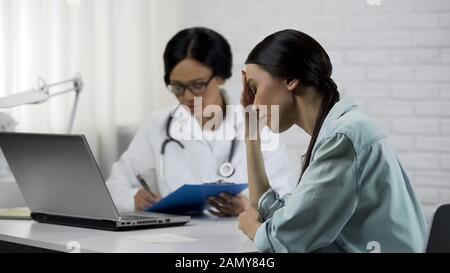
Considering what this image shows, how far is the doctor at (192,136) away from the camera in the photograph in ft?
6.14

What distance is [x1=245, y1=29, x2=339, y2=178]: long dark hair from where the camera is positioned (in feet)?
3.58

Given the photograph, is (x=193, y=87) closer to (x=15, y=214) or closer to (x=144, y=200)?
(x=144, y=200)

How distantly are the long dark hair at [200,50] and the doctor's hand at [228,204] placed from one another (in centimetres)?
48

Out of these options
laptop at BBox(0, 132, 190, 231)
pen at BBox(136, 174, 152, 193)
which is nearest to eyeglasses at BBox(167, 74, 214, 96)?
pen at BBox(136, 174, 152, 193)

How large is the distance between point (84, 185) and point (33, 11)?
0.77 m

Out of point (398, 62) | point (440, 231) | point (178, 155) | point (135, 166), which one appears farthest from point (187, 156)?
point (440, 231)

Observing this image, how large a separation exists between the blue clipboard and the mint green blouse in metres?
0.34

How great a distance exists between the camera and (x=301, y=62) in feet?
3.59

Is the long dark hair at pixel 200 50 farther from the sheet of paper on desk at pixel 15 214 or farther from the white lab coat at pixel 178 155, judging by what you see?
the sheet of paper on desk at pixel 15 214

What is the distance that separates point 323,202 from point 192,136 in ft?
3.46

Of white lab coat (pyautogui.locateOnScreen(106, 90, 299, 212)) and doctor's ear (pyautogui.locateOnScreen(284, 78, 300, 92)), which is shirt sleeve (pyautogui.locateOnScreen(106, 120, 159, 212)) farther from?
doctor's ear (pyautogui.locateOnScreen(284, 78, 300, 92))

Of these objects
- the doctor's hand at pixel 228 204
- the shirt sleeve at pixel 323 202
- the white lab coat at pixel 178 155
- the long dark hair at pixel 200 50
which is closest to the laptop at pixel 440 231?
the shirt sleeve at pixel 323 202
